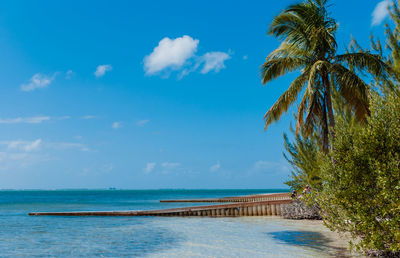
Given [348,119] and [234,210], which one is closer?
[348,119]

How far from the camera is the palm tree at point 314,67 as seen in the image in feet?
49.5

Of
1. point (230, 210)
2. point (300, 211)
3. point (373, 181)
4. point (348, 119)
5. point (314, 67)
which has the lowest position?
point (230, 210)

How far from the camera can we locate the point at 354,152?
27.4 ft

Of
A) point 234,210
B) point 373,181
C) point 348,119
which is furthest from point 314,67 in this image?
point 234,210

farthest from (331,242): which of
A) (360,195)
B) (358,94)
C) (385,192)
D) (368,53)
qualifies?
(368,53)

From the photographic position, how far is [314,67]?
15016 millimetres

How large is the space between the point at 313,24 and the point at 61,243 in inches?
607

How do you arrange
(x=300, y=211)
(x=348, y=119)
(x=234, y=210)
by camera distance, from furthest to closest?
(x=234, y=210)
(x=300, y=211)
(x=348, y=119)

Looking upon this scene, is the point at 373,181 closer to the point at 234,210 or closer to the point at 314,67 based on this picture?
the point at 314,67

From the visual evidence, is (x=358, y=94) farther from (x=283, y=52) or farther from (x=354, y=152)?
(x=354, y=152)

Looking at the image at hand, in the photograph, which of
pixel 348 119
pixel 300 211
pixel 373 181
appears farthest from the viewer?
pixel 300 211

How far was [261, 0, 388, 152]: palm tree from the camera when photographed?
49.5 ft

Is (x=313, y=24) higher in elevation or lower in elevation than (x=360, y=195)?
higher

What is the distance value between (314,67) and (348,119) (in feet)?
9.53
